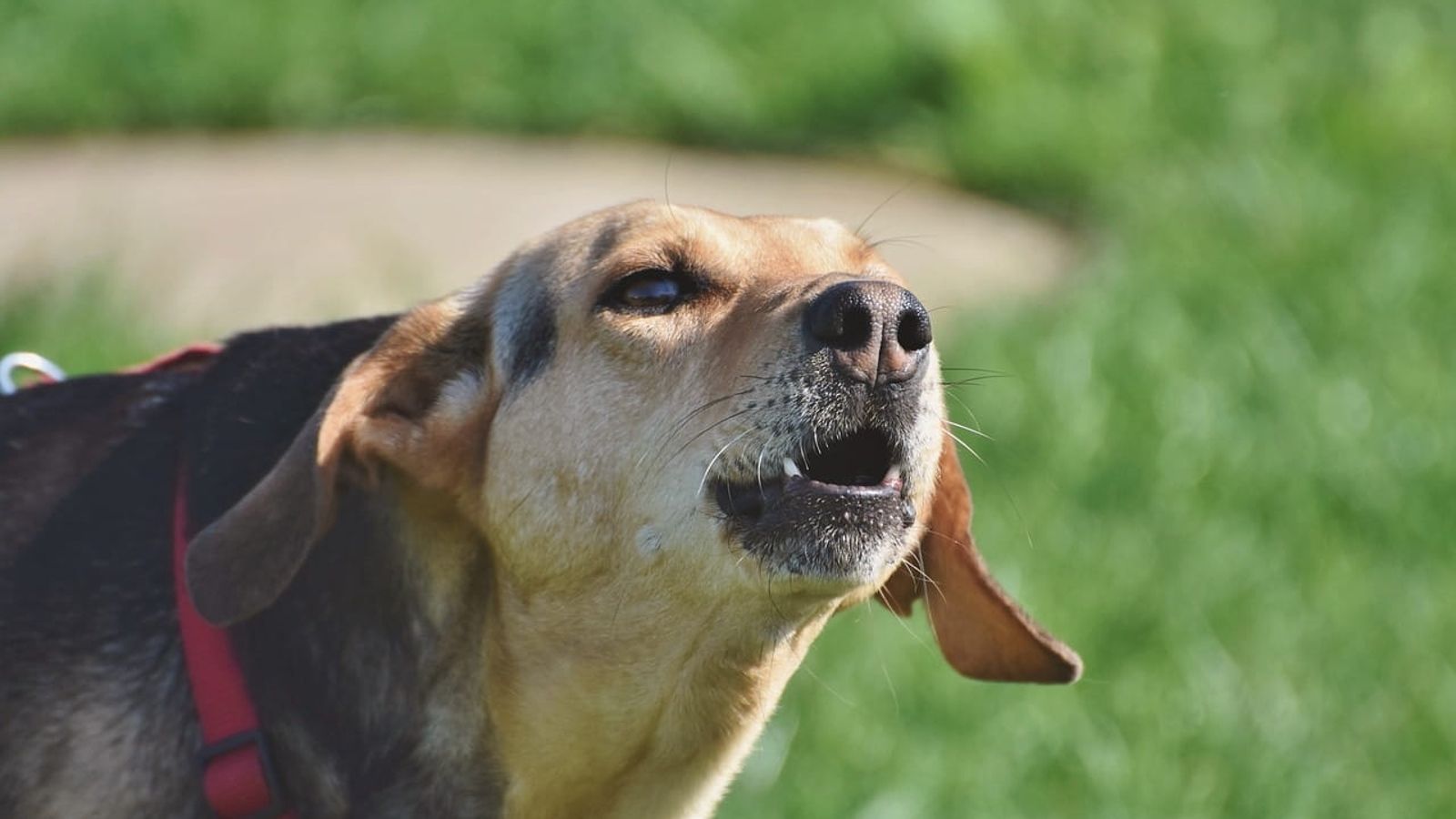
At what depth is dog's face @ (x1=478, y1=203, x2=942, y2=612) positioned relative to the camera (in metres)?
3.53

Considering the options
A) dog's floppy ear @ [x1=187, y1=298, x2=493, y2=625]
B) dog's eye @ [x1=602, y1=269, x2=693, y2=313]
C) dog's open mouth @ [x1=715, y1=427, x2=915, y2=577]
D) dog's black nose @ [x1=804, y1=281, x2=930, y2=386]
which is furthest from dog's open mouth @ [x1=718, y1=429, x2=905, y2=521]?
dog's floppy ear @ [x1=187, y1=298, x2=493, y2=625]

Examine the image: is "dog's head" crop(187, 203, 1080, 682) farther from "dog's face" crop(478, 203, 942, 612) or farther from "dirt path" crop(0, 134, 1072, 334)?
"dirt path" crop(0, 134, 1072, 334)

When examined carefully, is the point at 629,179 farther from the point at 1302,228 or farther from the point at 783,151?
the point at 1302,228

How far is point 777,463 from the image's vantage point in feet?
11.7

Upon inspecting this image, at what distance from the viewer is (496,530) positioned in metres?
3.77

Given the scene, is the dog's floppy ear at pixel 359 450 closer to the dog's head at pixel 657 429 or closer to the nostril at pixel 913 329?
the dog's head at pixel 657 429

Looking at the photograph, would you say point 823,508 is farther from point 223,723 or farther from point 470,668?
point 223,723

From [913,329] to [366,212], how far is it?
4.93 metres

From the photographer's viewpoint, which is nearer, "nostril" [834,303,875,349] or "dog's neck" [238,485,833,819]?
"nostril" [834,303,875,349]

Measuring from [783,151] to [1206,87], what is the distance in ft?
6.31

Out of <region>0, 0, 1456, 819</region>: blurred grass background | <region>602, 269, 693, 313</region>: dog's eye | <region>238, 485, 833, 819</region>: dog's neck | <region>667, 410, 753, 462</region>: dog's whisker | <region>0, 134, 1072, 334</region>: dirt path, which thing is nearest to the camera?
<region>667, 410, 753, 462</region>: dog's whisker

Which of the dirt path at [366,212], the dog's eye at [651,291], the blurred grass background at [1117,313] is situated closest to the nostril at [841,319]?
the dog's eye at [651,291]

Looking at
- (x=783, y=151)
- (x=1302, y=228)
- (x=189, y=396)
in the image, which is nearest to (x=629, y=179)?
(x=783, y=151)

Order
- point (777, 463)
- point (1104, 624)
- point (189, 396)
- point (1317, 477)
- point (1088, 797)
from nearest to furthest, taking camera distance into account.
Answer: point (777, 463) → point (189, 396) → point (1088, 797) → point (1104, 624) → point (1317, 477)
